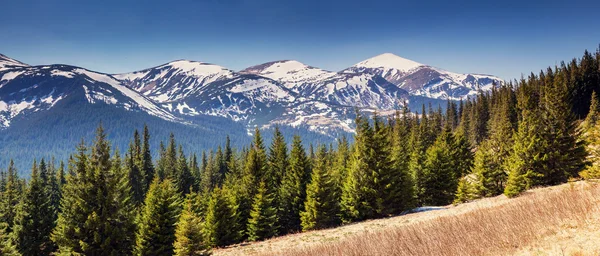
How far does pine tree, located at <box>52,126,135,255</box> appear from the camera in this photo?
94.9 ft

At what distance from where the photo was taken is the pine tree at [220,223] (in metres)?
38.1

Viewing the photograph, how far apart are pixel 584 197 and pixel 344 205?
103 ft

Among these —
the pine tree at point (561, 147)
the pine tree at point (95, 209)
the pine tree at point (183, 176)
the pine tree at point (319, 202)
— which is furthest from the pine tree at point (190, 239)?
the pine tree at point (183, 176)

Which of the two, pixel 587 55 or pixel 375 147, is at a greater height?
pixel 587 55

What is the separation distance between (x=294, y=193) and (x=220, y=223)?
14417 millimetres

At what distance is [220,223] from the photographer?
38.3 metres

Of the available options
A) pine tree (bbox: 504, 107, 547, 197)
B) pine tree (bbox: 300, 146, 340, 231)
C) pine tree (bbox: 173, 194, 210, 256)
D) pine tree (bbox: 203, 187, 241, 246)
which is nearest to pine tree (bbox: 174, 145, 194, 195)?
pine tree (bbox: 203, 187, 241, 246)

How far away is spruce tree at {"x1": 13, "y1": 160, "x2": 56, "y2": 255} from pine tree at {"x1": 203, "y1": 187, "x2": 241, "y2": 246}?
3055 centimetres

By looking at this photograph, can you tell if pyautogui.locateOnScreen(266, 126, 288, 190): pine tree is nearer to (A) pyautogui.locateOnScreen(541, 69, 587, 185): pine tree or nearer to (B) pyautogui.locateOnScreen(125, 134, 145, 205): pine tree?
(A) pyautogui.locateOnScreen(541, 69, 587, 185): pine tree

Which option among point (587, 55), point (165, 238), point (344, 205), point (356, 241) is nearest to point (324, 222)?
point (344, 205)

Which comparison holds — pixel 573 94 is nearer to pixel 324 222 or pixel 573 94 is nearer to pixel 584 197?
pixel 324 222

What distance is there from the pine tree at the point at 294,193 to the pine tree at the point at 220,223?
10930 millimetres

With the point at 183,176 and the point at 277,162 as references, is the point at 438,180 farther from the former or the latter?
the point at 183,176

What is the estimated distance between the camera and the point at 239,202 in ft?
153
